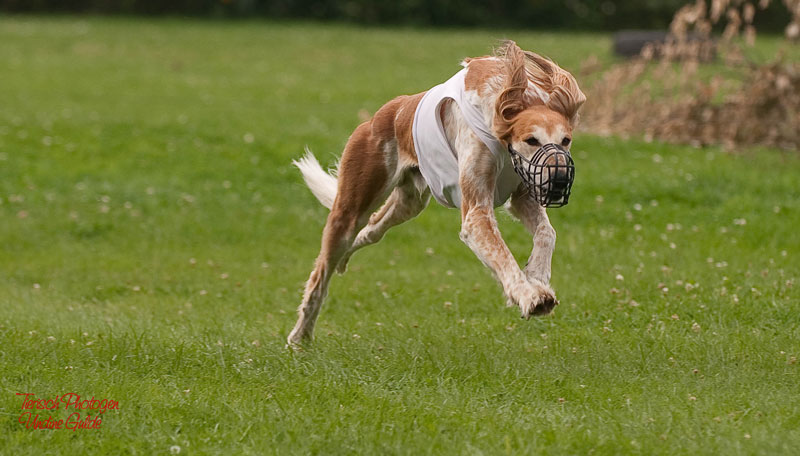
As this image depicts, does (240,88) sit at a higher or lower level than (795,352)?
lower

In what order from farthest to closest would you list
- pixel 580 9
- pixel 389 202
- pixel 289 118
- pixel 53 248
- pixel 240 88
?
pixel 580 9 < pixel 240 88 < pixel 289 118 < pixel 53 248 < pixel 389 202

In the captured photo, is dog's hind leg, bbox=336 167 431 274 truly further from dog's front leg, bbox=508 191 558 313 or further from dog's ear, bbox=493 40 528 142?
dog's ear, bbox=493 40 528 142

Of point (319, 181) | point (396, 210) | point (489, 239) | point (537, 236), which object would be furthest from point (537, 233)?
point (319, 181)

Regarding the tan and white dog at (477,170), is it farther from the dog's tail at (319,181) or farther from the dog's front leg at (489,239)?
the dog's tail at (319,181)

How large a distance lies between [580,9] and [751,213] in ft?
89.1

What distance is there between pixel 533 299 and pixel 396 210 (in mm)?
1863

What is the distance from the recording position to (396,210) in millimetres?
6141

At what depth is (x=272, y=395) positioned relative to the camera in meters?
4.97

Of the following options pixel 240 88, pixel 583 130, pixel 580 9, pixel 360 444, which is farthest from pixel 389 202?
pixel 580 9

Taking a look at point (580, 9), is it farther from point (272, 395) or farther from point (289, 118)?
point (272, 395)

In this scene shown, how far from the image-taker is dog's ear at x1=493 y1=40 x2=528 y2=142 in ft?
15.8

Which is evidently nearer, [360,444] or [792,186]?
[360,444]

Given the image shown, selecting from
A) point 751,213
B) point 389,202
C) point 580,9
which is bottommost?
point 580,9

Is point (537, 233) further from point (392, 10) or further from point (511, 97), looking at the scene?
point (392, 10)
